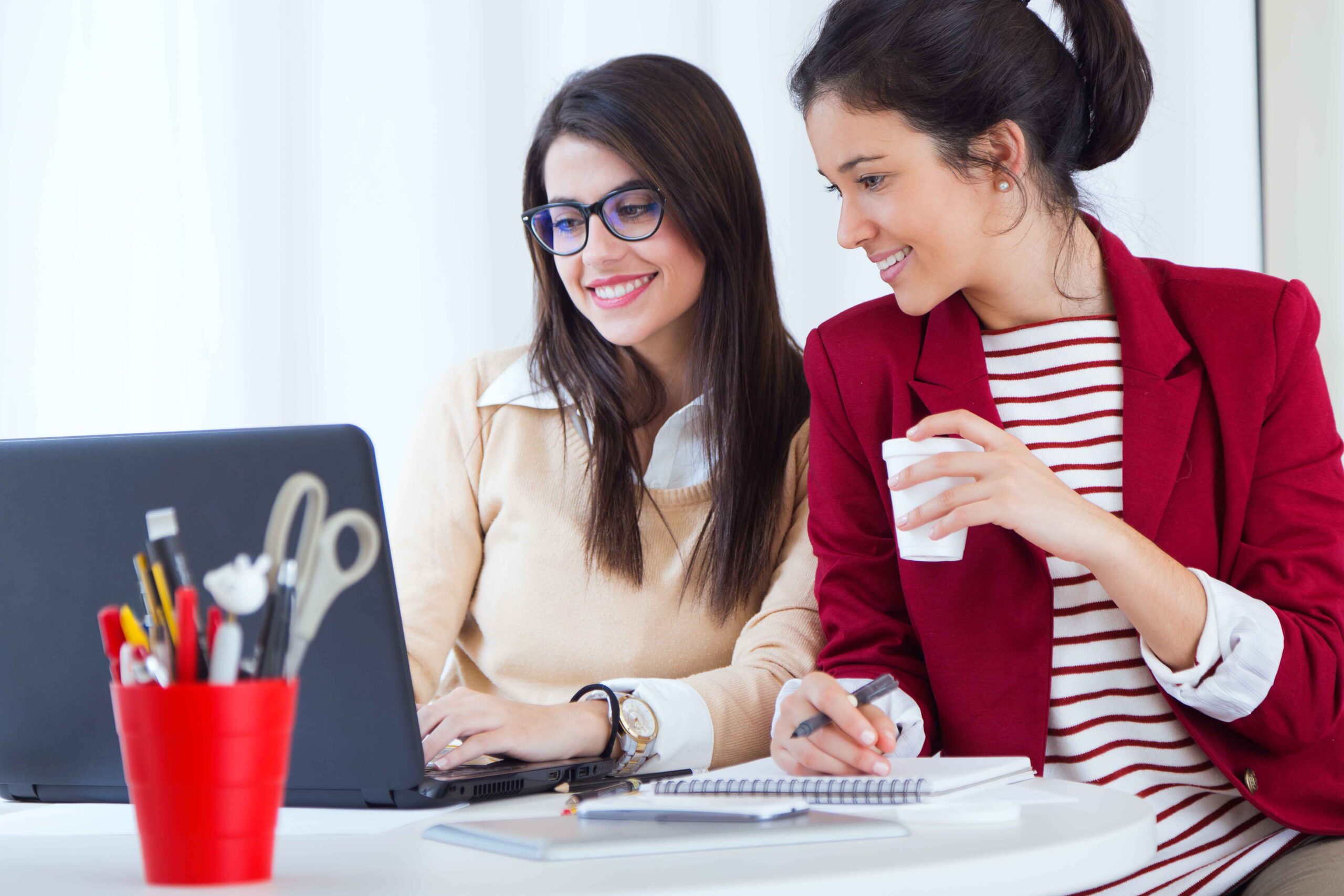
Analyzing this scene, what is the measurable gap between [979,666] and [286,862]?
2.80 ft

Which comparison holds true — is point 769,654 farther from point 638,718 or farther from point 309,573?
point 309,573

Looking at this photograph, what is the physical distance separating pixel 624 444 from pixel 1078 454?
637 mm

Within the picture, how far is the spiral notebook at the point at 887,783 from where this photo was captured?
921 millimetres

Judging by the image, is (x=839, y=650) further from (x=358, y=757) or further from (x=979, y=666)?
(x=358, y=757)

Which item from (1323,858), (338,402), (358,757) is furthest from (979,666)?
(338,402)

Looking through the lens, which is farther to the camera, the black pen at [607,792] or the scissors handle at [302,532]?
the black pen at [607,792]

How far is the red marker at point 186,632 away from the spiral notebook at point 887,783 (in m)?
0.43

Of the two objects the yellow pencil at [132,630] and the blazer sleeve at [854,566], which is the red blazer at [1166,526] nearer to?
the blazer sleeve at [854,566]

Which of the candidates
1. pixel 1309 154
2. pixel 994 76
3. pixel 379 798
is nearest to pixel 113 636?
pixel 379 798

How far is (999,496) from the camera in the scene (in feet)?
3.80

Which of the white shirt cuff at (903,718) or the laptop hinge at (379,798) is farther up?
the laptop hinge at (379,798)

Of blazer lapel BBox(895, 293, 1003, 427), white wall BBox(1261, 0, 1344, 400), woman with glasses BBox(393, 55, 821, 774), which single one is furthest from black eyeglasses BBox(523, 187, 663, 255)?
white wall BBox(1261, 0, 1344, 400)

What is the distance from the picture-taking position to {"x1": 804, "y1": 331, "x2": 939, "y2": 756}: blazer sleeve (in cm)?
147

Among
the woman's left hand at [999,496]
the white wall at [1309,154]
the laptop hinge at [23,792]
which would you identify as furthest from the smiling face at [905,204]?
the white wall at [1309,154]
